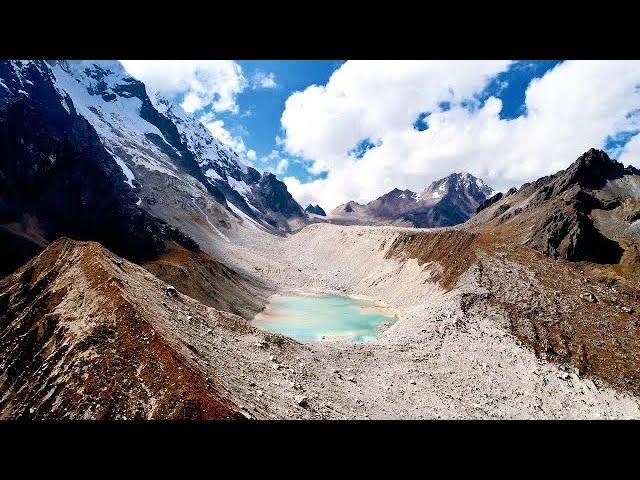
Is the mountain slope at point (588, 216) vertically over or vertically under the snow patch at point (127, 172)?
under

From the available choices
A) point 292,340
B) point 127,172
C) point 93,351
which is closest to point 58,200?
point 292,340

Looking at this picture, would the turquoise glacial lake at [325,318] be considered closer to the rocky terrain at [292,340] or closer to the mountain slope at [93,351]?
the rocky terrain at [292,340]

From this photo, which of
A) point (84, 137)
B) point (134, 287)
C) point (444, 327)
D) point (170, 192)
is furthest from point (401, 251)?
point (84, 137)

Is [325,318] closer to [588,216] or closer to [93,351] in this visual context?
[588,216]

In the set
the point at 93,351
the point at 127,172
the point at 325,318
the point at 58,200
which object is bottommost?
the point at 93,351

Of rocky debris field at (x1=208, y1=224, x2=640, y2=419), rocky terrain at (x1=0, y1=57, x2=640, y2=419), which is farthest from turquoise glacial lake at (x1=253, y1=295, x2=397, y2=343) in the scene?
rocky debris field at (x1=208, y1=224, x2=640, y2=419)

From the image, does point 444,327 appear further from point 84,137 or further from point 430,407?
point 84,137

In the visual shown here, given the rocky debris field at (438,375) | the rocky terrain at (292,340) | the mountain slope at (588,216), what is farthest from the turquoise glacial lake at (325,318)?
the mountain slope at (588,216)

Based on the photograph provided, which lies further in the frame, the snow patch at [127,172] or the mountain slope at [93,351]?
the snow patch at [127,172]
